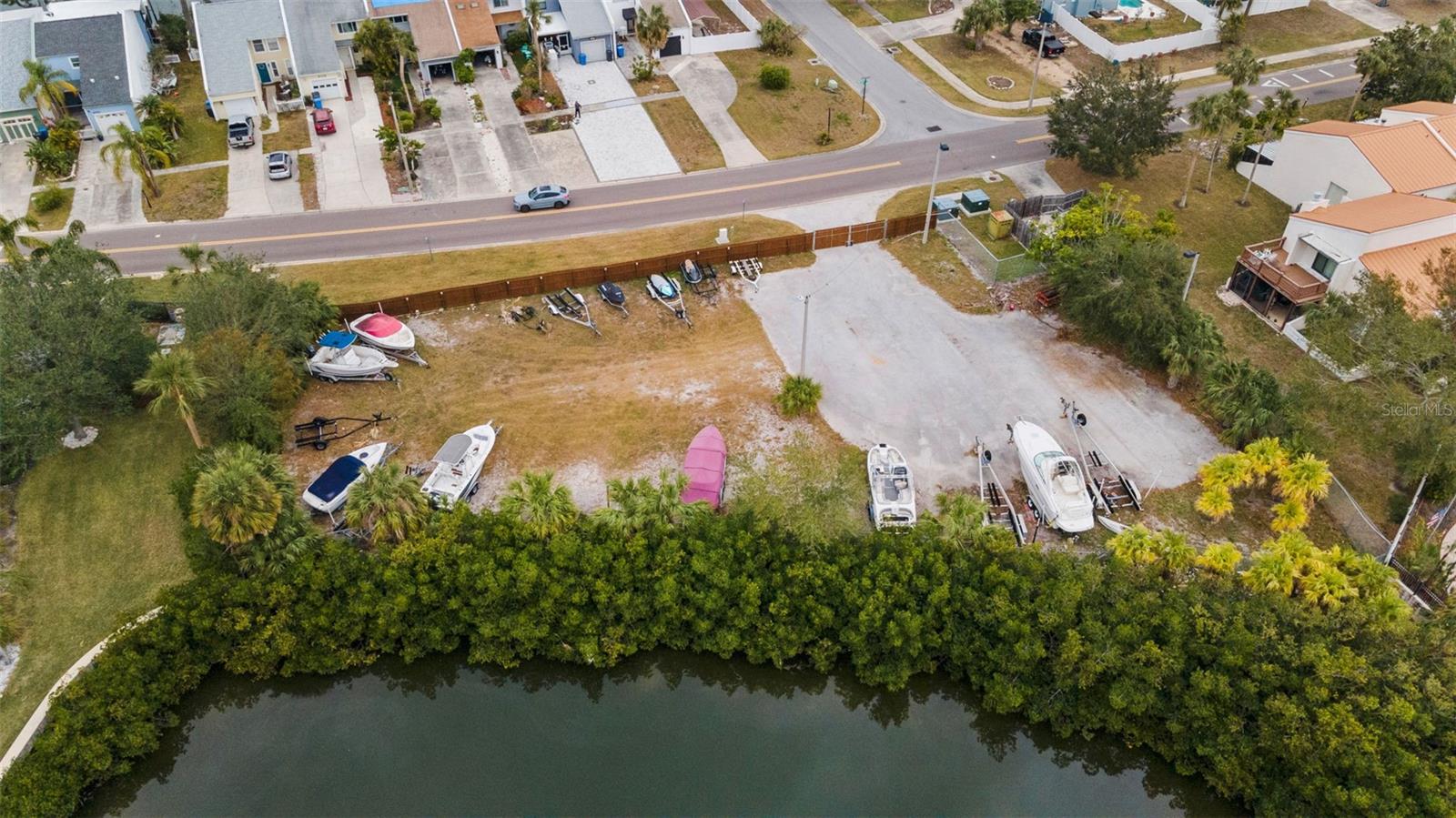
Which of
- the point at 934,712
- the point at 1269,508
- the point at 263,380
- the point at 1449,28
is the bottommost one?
the point at 934,712

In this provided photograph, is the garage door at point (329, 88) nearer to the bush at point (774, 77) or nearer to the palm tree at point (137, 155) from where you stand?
the palm tree at point (137, 155)

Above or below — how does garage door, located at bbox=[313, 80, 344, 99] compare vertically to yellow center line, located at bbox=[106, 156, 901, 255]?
above

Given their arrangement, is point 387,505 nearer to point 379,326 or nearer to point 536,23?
point 379,326

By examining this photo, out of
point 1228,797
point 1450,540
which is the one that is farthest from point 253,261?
point 1450,540

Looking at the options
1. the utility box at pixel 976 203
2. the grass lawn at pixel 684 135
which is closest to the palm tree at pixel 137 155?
the grass lawn at pixel 684 135

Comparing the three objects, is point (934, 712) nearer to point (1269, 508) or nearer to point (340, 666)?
point (1269, 508)

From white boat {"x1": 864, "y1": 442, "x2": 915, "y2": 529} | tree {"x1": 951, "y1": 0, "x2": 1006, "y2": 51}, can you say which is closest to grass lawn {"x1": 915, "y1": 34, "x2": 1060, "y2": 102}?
tree {"x1": 951, "y1": 0, "x2": 1006, "y2": 51}

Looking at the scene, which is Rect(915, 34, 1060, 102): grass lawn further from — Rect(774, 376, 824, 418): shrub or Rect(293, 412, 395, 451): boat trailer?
Rect(293, 412, 395, 451): boat trailer
